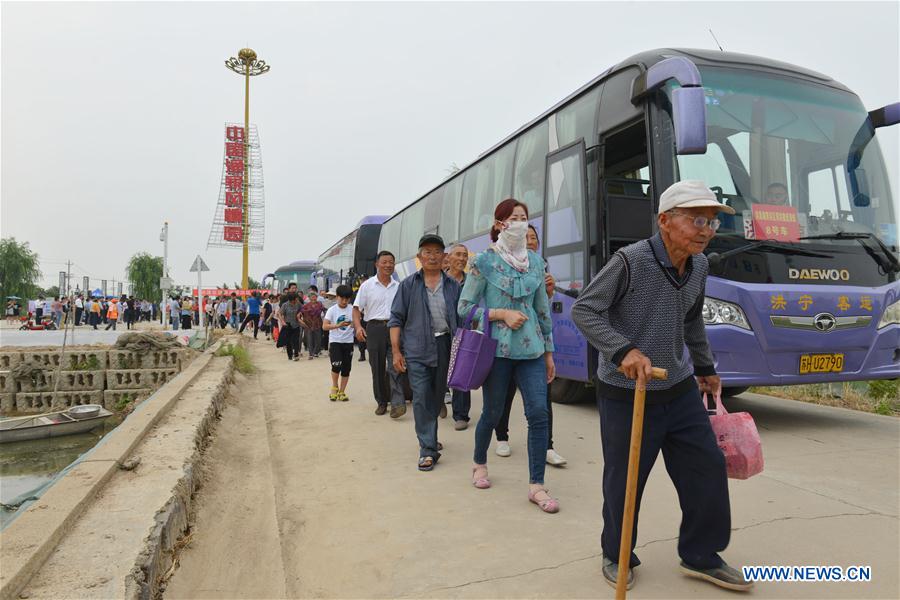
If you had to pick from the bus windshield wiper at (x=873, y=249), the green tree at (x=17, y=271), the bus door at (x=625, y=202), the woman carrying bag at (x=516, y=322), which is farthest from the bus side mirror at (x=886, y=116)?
the green tree at (x=17, y=271)

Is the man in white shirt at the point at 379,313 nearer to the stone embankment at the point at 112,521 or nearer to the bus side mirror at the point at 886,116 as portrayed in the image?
the stone embankment at the point at 112,521

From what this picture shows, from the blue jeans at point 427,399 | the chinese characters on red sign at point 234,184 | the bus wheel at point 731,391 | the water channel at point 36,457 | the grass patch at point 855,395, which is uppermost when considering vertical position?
the chinese characters on red sign at point 234,184

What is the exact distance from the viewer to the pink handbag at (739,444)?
8.04ft

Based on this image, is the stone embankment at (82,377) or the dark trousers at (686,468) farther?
the stone embankment at (82,377)

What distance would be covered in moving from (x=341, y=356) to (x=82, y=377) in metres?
12.4

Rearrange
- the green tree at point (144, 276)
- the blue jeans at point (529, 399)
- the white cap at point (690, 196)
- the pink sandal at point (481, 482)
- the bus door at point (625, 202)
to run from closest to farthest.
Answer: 1. the white cap at point (690, 196)
2. the blue jeans at point (529, 399)
3. the pink sandal at point (481, 482)
4. the bus door at point (625, 202)
5. the green tree at point (144, 276)

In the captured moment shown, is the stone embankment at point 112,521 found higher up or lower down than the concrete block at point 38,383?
higher up

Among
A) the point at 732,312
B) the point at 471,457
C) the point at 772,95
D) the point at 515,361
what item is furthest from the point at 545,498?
the point at 772,95

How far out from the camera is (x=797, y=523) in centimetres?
315

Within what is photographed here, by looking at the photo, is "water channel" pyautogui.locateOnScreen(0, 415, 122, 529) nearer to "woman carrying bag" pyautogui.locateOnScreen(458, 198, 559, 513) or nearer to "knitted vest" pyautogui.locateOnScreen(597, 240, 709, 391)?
"woman carrying bag" pyautogui.locateOnScreen(458, 198, 559, 513)

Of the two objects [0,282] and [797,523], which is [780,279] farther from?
[0,282]

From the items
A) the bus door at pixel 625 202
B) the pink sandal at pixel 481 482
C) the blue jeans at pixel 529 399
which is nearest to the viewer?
the blue jeans at pixel 529 399

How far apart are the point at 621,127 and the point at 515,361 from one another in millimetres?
3232

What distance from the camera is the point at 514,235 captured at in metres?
3.64
